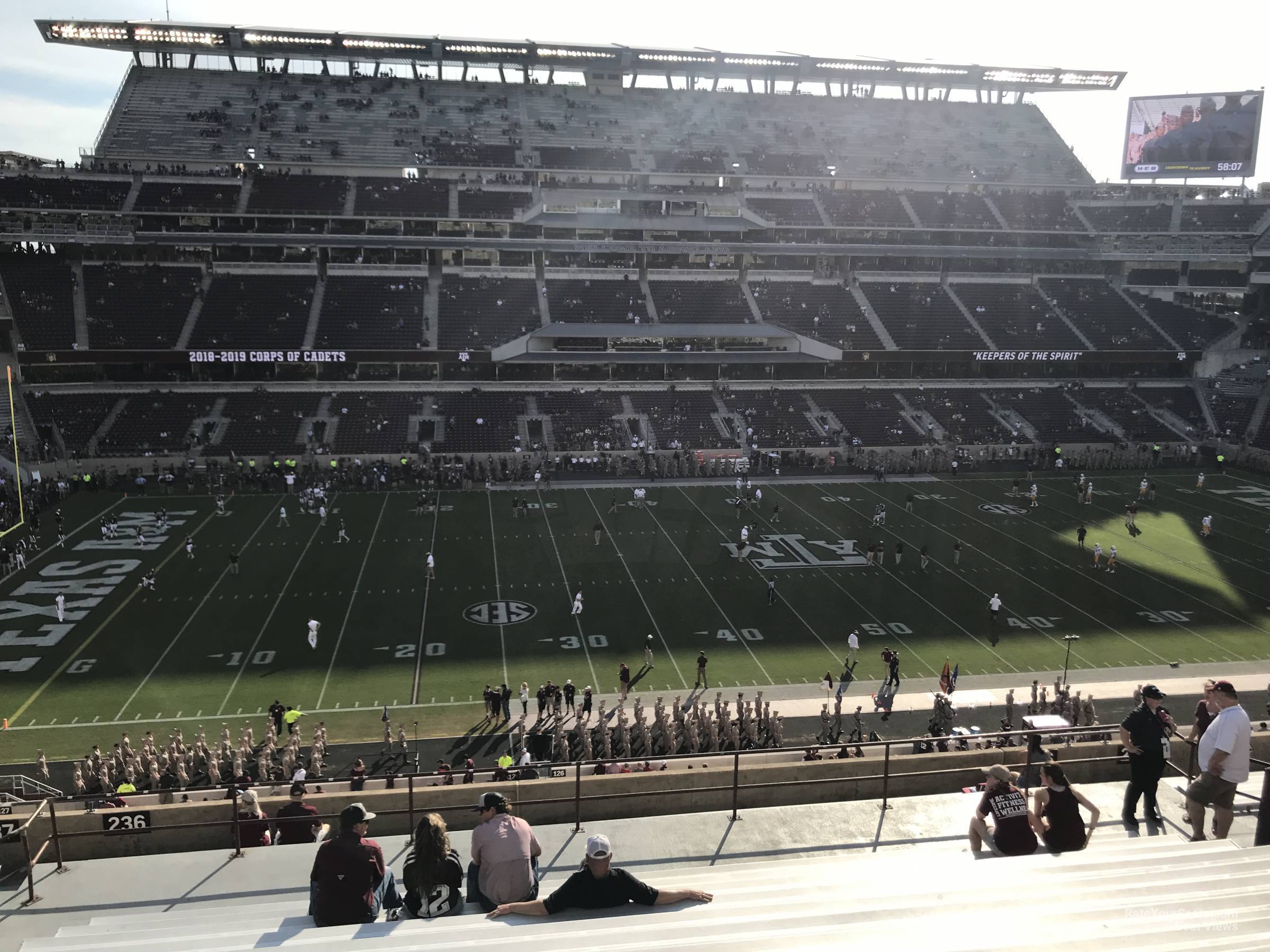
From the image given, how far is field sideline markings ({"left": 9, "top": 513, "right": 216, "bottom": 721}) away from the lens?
2083 centimetres

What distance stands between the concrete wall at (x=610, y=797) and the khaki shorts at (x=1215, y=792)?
3.36ft

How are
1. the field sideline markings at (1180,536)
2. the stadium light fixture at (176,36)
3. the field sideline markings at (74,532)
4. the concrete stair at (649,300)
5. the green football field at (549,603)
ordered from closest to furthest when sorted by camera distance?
the green football field at (549,603) → the field sideline markings at (74,532) → the field sideline markings at (1180,536) → the concrete stair at (649,300) → the stadium light fixture at (176,36)

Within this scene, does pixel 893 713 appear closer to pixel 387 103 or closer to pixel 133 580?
pixel 133 580

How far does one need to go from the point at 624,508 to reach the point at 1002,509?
16701 mm

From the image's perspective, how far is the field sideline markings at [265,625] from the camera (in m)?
21.2

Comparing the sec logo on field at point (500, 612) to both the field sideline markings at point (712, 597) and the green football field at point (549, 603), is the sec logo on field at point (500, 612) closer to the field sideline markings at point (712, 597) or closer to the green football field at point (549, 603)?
the green football field at point (549, 603)

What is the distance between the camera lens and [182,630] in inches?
982

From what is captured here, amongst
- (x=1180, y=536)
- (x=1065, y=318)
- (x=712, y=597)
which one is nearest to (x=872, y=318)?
(x=1065, y=318)

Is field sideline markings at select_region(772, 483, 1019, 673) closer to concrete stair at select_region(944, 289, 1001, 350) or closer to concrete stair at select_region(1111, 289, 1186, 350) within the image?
concrete stair at select_region(944, 289, 1001, 350)

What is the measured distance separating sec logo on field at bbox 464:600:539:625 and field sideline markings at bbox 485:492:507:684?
1.15 feet

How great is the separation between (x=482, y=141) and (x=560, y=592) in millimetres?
44604

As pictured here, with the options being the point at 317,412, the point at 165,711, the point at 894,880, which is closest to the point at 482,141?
the point at 317,412

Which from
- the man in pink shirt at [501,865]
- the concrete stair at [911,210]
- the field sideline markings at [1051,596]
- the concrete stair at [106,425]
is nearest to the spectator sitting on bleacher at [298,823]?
the man in pink shirt at [501,865]

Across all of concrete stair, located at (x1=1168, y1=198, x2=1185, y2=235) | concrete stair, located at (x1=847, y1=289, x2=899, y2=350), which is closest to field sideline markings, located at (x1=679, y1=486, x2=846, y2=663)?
concrete stair, located at (x1=847, y1=289, x2=899, y2=350)
